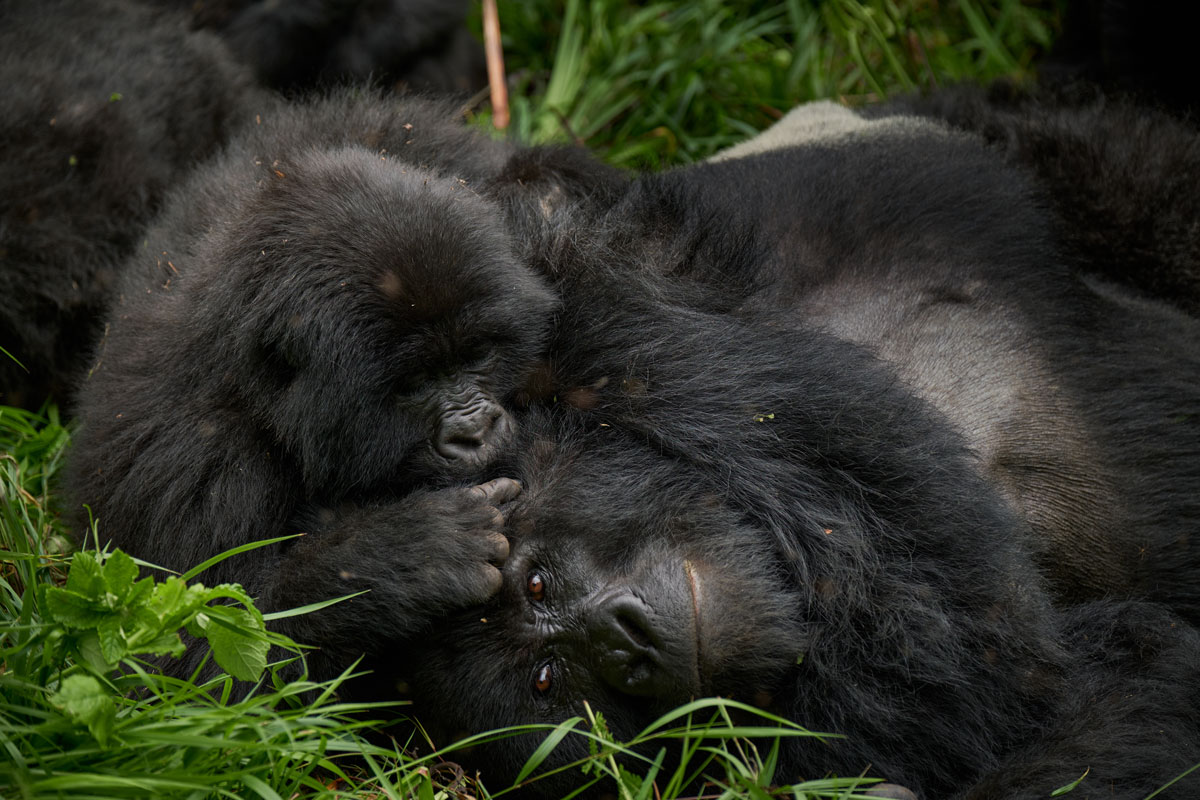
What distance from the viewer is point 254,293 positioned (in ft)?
7.15

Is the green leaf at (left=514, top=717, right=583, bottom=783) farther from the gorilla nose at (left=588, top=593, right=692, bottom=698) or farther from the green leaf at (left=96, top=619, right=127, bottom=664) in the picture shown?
the green leaf at (left=96, top=619, right=127, bottom=664)

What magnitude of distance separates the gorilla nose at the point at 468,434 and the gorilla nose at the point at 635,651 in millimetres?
394

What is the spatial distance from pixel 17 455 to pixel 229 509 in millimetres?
1282

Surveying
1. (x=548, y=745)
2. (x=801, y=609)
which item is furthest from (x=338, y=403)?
(x=801, y=609)

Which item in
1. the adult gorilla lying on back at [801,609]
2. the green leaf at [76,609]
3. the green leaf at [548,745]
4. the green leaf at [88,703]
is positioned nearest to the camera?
the green leaf at [88,703]

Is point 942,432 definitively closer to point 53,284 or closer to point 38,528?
point 38,528

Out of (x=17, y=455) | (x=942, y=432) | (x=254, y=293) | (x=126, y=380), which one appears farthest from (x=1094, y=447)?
(x=17, y=455)

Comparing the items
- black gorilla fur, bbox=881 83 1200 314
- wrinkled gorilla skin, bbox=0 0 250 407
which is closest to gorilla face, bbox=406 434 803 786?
black gorilla fur, bbox=881 83 1200 314

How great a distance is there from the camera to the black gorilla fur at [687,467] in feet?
6.82

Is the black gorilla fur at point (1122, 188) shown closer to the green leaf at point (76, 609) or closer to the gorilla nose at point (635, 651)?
the gorilla nose at point (635, 651)

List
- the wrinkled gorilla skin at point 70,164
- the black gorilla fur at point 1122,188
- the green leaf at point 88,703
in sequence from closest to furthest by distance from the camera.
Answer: the green leaf at point 88,703 < the black gorilla fur at point 1122,188 < the wrinkled gorilla skin at point 70,164

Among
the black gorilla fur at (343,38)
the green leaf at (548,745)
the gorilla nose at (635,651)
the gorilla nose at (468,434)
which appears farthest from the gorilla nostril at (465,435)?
the black gorilla fur at (343,38)

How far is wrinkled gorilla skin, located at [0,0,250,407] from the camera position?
3205 mm

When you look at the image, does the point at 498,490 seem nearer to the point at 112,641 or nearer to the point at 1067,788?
the point at 112,641
